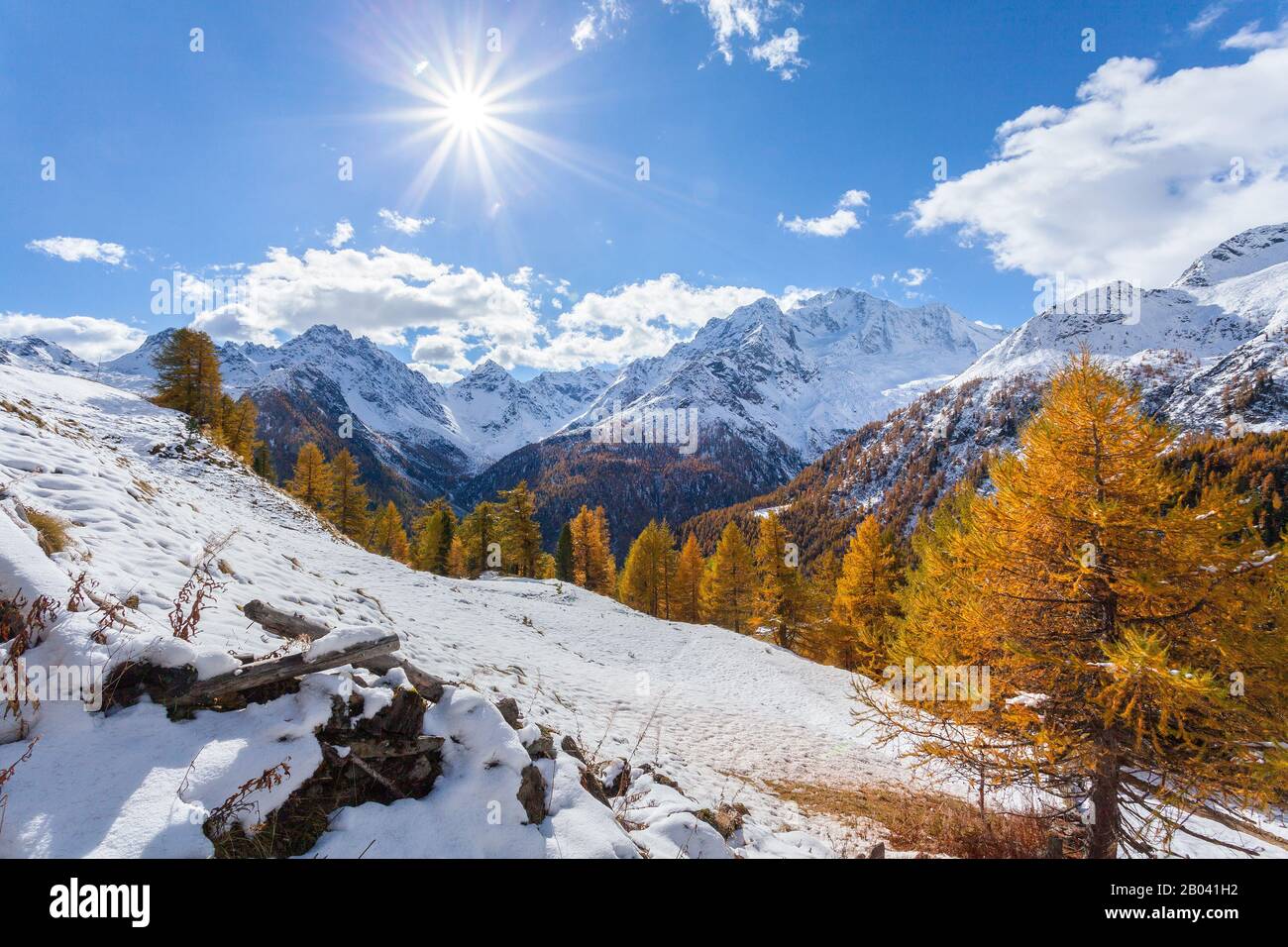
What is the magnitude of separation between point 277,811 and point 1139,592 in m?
9.74

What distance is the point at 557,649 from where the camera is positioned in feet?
57.0

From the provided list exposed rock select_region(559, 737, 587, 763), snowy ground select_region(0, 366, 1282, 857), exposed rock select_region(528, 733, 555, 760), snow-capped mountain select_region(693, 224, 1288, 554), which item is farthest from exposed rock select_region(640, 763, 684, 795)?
snow-capped mountain select_region(693, 224, 1288, 554)

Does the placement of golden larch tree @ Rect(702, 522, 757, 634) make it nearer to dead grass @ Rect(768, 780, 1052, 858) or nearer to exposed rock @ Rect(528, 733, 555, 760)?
dead grass @ Rect(768, 780, 1052, 858)

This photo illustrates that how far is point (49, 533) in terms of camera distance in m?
5.50

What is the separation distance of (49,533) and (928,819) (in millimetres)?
13301

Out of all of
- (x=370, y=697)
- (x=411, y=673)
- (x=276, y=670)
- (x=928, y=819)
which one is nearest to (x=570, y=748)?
(x=411, y=673)

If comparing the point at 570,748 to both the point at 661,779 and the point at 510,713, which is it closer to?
the point at 510,713

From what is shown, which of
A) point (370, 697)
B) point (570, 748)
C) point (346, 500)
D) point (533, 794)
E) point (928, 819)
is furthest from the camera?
point (346, 500)

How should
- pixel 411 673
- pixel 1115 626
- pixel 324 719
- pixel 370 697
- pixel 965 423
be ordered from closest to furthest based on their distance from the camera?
pixel 324 719
pixel 370 697
pixel 411 673
pixel 1115 626
pixel 965 423

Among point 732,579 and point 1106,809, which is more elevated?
point 1106,809

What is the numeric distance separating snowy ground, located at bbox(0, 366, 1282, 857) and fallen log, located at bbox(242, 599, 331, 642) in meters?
0.21

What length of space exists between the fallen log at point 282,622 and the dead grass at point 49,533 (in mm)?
1875
